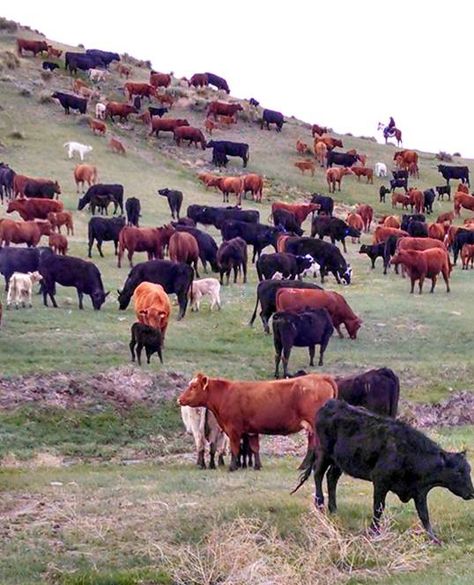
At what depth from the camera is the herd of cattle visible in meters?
11.3

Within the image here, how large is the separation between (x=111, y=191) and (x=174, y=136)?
19.5 meters

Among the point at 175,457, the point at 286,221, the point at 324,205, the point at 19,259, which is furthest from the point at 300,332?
the point at 324,205

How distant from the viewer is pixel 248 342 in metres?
24.7

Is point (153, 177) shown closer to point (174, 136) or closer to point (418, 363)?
point (174, 136)

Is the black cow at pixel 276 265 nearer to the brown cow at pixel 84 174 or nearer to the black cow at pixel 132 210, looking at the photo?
the black cow at pixel 132 210

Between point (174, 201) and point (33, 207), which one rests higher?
point (174, 201)

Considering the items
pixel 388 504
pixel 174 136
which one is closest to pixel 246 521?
pixel 388 504

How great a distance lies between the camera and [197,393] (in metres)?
14.9

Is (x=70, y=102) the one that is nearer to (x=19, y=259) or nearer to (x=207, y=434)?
(x=19, y=259)

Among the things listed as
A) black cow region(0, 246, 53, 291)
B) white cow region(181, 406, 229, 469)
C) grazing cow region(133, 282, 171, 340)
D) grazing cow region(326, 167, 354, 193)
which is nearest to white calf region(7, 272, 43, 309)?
black cow region(0, 246, 53, 291)

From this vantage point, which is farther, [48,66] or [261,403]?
[48,66]

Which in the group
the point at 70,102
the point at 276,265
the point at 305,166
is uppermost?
the point at 70,102

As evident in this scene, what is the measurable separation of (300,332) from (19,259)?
9930 millimetres

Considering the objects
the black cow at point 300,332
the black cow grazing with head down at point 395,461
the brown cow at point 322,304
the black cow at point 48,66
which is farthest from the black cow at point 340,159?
the black cow grazing with head down at point 395,461
